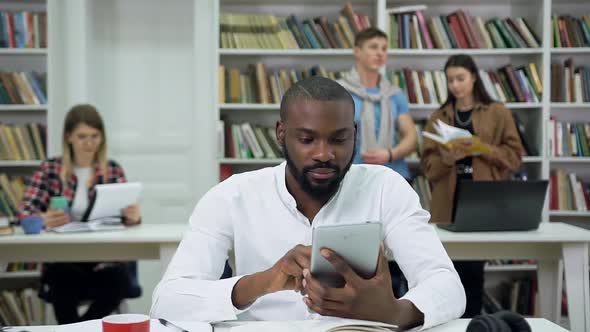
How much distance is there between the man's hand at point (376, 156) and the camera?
3.59 metres

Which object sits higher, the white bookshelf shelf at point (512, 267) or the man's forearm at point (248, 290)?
the man's forearm at point (248, 290)

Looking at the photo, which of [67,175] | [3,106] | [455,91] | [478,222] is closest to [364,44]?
[455,91]

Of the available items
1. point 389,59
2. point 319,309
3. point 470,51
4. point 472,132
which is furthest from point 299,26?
point 319,309

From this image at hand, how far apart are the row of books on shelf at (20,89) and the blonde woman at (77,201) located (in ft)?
4.15

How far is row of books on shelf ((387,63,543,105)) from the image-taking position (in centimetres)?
441

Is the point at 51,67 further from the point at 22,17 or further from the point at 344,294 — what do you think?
the point at 344,294

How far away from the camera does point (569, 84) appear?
4.44m

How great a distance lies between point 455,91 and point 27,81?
2.66 m

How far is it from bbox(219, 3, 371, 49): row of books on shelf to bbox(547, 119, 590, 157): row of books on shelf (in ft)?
4.62

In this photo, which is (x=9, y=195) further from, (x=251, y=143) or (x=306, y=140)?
(x=306, y=140)

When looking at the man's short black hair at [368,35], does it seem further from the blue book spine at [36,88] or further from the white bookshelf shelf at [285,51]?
the blue book spine at [36,88]

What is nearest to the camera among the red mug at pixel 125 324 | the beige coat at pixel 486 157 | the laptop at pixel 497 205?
the red mug at pixel 125 324

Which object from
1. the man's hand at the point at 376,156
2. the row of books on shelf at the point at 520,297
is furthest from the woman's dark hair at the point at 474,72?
the row of books on shelf at the point at 520,297

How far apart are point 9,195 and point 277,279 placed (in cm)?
340
